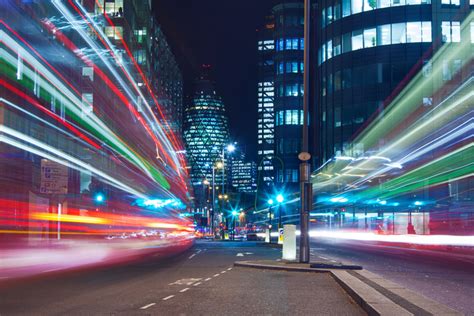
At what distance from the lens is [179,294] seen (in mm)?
13094

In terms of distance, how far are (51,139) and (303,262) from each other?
27686mm

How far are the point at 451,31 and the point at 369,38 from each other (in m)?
9.19

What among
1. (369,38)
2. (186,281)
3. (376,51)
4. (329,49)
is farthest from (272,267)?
(329,49)

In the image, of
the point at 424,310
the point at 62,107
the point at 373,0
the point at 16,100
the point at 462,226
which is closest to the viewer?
the point at 424,310

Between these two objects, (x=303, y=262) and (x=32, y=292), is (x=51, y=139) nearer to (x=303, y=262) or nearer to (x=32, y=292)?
(x=303, y=262)

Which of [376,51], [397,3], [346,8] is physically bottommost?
Result: [376,51]

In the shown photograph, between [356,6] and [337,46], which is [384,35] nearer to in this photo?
[356,6]

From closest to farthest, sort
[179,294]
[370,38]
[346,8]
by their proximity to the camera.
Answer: [179,294] → [370,38] → [346,8]

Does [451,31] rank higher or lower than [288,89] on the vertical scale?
lower

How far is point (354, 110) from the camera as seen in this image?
71188mm

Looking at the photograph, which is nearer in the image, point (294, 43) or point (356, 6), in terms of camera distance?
point (356, 6)

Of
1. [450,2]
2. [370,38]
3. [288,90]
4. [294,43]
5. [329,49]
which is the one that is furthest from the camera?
[294,43]

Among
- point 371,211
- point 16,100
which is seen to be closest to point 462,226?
point 371,211

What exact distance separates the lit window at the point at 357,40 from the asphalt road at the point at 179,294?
56663 mm
